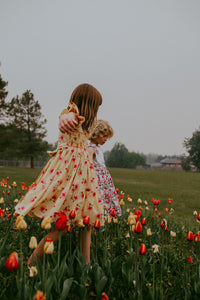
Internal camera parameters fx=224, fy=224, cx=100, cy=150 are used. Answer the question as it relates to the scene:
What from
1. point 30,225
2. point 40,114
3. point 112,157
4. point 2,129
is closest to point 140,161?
point 112,157

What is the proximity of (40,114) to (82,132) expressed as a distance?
94.0ft

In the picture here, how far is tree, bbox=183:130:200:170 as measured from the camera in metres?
43.7

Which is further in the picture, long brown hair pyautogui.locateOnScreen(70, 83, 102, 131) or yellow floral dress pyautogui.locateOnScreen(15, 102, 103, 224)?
long brown hair pyautogui.locateOnScreen(70, 83, 102, 131)

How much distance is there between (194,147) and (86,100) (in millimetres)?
45882

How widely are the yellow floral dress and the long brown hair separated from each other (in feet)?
0.55

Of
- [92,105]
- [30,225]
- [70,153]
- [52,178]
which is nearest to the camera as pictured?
[52,178]

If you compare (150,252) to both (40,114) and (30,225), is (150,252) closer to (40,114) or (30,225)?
(30,225)

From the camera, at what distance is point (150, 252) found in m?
2.51

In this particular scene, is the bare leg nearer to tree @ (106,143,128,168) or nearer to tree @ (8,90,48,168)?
tree @ (8,90,48,168)

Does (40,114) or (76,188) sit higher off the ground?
(40,114)

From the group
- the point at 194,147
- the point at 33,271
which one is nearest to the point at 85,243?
the point at 33,271

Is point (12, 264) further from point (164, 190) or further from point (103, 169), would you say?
point (164, 190)

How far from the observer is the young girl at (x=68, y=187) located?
194 centimetres

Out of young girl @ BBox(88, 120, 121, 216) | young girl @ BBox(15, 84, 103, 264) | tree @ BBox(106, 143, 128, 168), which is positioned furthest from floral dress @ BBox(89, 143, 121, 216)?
tree @ BBox(106, 143, 128, 168)
